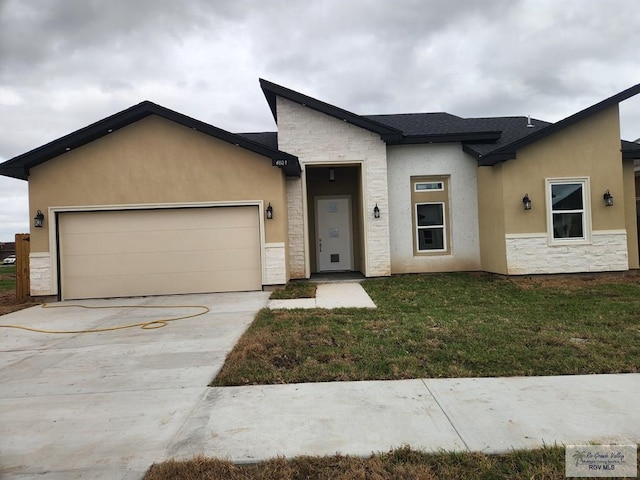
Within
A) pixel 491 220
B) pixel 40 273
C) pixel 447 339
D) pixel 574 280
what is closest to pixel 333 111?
pixel 491 220

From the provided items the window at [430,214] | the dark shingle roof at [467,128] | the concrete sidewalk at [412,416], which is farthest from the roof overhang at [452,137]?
the concrete sidewalk at [412,416]

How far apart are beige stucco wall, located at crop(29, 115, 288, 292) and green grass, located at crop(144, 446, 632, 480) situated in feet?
26.3

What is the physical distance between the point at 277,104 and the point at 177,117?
2.80m

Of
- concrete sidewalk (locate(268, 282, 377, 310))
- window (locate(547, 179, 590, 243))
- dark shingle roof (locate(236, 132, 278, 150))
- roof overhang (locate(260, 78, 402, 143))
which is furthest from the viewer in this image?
dark shingle roof (locate(236, 132, 278, 150))

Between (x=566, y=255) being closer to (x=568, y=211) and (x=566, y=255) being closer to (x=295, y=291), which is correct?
(x=568, y=211)

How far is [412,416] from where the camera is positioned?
3223 millimetres

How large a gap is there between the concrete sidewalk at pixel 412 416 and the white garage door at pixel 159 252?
667cm

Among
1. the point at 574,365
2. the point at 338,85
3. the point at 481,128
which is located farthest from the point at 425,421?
the point at 338,85

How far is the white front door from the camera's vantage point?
13.4m

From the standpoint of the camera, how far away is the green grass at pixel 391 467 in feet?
7.94

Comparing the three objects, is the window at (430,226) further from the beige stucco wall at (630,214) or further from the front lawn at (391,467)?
the front lawn at (391,467)

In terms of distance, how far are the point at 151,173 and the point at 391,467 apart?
9.41 m

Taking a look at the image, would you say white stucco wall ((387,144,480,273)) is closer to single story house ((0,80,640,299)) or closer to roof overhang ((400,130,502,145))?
single story house ((0,80,640,299))

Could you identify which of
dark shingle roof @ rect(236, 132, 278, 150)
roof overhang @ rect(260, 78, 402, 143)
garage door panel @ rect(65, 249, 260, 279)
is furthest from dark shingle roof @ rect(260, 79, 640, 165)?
garage door panel @ rect(65, 249, 260, 279)
